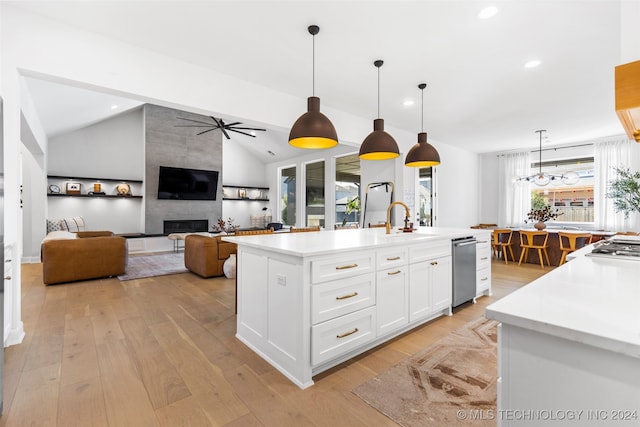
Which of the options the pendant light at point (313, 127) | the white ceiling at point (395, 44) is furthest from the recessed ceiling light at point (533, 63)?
the pendant light at point (313, 127)

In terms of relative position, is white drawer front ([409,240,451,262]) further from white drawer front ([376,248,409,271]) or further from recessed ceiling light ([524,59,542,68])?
recessed ceiling light ([524,59,542,68])

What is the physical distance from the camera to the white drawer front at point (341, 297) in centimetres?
194

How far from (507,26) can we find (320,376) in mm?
3290

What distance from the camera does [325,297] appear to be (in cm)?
199

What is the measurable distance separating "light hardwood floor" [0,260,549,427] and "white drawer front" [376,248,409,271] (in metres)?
0.69

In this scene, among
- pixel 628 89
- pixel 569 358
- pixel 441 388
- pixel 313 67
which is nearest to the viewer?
pixel 569 358

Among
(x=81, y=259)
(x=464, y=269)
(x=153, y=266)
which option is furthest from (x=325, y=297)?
(x=153, y=266)

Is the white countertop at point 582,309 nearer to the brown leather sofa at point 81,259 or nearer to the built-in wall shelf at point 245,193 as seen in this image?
the brown leather sofa at point 81,259

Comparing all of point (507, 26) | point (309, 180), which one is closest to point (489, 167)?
point (309, 180)

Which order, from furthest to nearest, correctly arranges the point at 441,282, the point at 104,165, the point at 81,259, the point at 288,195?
the point at 288,195 → the point at 104,165 → the point at 81,259 → the point at 441,282

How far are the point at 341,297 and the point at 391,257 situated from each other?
0.62m

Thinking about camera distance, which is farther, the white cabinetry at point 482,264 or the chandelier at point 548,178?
the chandelier at point 548,178

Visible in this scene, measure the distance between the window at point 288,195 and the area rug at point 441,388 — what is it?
7.80 metres

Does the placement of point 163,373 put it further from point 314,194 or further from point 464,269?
point 314,194
